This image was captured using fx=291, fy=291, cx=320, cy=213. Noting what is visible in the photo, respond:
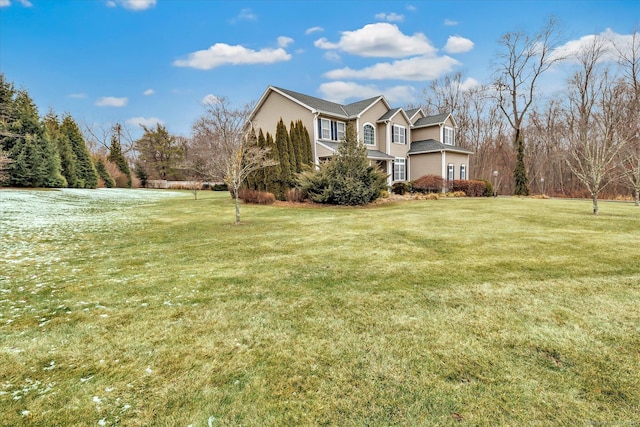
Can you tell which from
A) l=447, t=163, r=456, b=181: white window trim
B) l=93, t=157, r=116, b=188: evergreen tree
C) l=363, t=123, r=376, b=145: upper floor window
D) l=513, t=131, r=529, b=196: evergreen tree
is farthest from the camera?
l=93, t=157, r=116, b=188: evergreen tree

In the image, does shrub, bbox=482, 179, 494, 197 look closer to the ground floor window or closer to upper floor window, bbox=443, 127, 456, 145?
upper floor window, bbox=443, 127, 456, 145

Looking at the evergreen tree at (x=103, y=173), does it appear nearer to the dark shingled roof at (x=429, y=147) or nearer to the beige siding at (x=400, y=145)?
the beige siding at (x=400, y=145)

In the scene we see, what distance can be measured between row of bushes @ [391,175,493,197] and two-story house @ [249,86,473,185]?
1273 mm

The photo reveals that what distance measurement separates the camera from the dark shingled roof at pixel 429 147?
74.5ft

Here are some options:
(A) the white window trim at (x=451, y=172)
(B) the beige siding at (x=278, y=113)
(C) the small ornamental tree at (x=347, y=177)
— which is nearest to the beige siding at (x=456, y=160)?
(A) the white window trim at (x=451, y=172)

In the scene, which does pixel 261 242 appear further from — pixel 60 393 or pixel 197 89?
pixel 197 89

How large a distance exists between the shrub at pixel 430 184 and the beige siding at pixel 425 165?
184 centimetres

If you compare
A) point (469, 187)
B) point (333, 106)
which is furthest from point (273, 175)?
point (469, 187)

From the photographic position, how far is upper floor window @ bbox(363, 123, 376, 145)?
855 inches

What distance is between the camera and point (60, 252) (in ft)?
19.7

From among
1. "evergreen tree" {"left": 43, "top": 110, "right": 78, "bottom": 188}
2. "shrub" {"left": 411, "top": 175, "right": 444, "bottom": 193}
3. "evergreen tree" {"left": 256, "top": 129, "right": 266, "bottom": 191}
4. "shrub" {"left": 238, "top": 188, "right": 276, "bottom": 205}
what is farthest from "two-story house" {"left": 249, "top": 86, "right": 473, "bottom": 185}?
"evergreen tree" {"left": 43, "top": 110, "right": 78, "bottom": 188}

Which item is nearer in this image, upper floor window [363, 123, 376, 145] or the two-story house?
the two-story house

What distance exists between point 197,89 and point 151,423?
4020 centimetres

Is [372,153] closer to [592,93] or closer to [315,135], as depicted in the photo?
[315,135]
